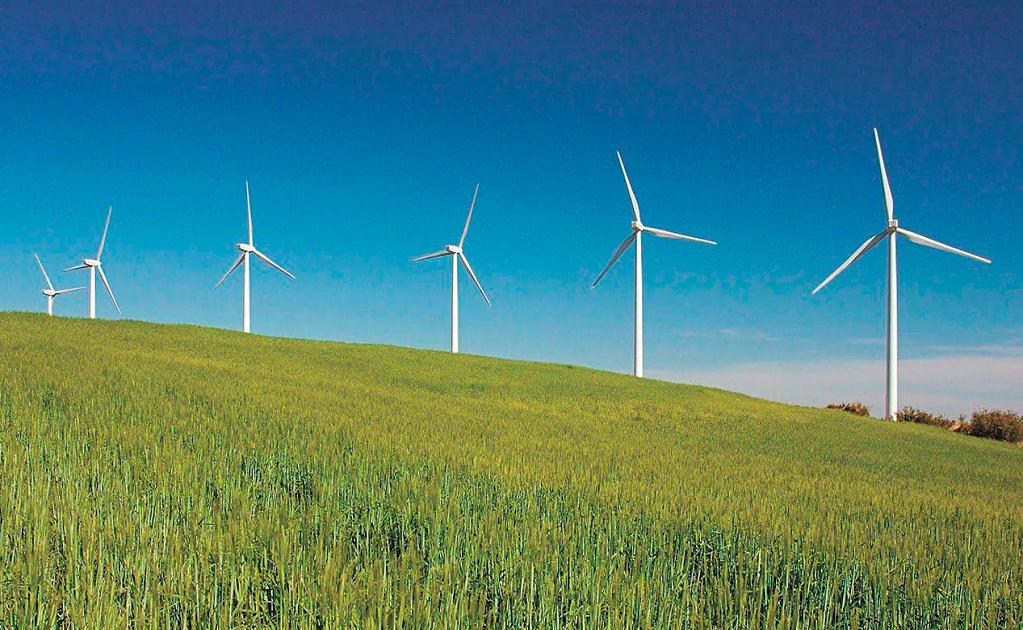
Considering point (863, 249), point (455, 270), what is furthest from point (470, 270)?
point (863, 249)

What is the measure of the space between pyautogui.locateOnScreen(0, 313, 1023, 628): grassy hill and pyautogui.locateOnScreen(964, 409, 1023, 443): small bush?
112 ft

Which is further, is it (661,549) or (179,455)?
(179,455)

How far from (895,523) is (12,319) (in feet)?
173

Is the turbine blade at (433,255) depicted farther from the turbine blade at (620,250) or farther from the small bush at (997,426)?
the small bush at (997,426)

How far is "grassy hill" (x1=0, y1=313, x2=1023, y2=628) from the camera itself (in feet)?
16.7

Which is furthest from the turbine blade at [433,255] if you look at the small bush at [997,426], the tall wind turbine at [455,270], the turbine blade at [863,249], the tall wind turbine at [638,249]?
the small bush at [997,426]

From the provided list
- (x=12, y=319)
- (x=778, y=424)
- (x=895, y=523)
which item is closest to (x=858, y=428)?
(x=778, y=424)

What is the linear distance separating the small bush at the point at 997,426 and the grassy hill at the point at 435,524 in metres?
34.2

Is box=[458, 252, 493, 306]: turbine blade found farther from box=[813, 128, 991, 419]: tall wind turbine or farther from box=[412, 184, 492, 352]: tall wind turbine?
box=[813, 128, 991, 419]: tall wind turbine

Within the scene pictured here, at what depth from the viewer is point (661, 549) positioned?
6941 mm

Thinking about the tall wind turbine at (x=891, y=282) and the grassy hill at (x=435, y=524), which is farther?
the tall wind turbine at (x=891, y=282)

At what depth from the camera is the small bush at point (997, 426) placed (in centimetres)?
4703

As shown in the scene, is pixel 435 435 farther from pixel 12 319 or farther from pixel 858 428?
pixel 12 319

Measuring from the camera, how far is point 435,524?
680 centimetres
